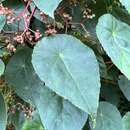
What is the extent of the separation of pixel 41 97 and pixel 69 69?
0.10 metres

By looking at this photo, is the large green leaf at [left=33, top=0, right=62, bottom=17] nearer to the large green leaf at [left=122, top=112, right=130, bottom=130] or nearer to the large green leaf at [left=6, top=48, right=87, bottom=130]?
the large green leaf at [left=6, top=48, right=87, bottom=130]

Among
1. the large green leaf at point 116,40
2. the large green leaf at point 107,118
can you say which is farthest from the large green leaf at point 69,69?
the large green leaf at point 107,118

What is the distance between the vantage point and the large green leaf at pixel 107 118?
986 millimetres

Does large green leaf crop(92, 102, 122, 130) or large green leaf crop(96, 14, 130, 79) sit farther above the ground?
large green leaf crop(96, 14, 130, 79)

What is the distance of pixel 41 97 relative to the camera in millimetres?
920

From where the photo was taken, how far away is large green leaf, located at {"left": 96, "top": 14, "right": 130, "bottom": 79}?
87cm

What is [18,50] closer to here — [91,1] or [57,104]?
[57,104]

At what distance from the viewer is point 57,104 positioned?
3.00ft

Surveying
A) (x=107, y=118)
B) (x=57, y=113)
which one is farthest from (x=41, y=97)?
(x=107, y=118)

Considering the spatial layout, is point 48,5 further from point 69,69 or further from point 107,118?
point 107,118

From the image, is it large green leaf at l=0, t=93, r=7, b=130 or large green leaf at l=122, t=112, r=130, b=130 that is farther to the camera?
large green leaf at l=122, t=112, r=130, b=130

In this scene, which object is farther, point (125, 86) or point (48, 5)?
point (125, 86)

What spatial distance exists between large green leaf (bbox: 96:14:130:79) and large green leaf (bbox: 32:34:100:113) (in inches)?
1.7

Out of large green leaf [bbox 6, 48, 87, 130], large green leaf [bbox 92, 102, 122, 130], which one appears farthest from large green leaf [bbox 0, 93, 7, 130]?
large green leaf [bbox 92, 102, 122, 130]
